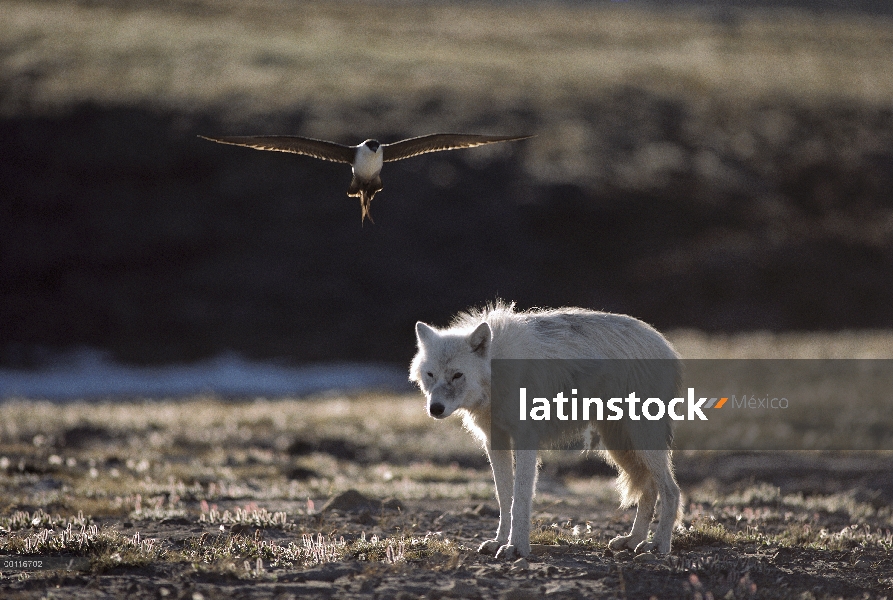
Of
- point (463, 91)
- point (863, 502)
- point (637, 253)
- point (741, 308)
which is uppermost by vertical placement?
point (463, 91)

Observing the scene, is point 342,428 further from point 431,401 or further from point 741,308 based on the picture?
point 741,308

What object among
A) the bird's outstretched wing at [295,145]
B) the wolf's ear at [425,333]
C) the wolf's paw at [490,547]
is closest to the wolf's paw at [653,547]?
the wolf's paw at [490,547]

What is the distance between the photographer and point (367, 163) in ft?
29.2

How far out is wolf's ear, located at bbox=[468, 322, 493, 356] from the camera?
981 centimetres

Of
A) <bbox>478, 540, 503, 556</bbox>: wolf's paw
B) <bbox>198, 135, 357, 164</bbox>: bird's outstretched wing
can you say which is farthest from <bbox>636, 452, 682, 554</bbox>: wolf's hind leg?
<bbox>198, 135, 357, 164</bbox>: bird's outstretched wing

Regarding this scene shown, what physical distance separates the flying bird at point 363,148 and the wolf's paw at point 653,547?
492 cm

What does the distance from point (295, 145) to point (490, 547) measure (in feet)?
16.2

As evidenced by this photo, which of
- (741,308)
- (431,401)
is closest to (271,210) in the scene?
(741,308)

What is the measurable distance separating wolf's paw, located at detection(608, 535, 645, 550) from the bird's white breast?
522 cm

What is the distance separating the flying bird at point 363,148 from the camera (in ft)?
29.2

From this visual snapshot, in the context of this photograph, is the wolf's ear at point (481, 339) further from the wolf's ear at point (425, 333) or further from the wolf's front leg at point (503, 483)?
the wolf's front leg at point (503, 483)

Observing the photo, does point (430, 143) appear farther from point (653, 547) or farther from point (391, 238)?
point (391, 238)

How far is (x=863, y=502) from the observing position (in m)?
16.6

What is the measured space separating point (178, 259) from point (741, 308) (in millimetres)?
37842
